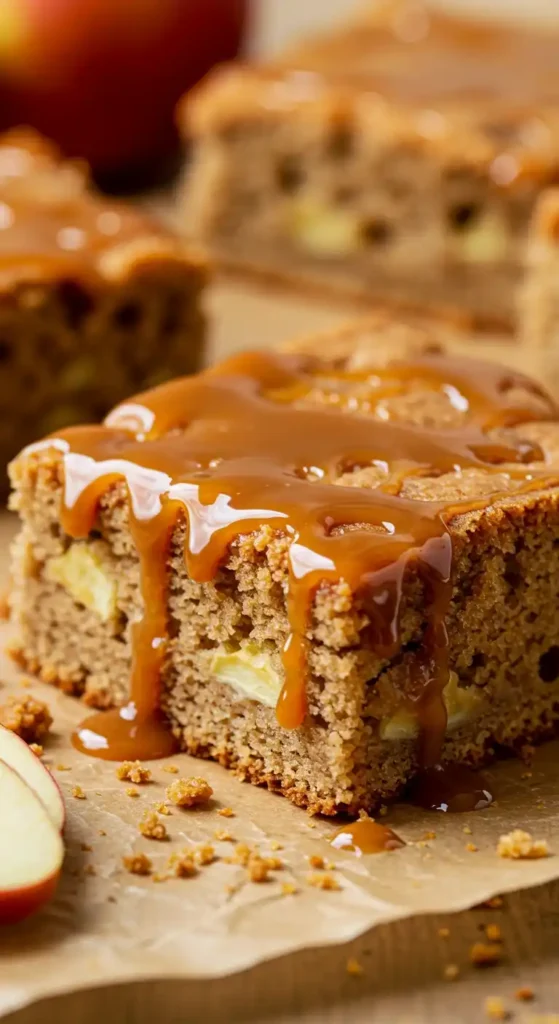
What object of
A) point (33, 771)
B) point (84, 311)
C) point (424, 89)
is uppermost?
point (424, 89)

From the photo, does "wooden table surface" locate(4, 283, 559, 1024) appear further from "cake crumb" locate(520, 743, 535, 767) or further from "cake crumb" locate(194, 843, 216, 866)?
"cake crumb" locate(520, 743, 535, 767)

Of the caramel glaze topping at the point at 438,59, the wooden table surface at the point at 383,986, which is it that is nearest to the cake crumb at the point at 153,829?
the wooden table surface at the point at 383,986

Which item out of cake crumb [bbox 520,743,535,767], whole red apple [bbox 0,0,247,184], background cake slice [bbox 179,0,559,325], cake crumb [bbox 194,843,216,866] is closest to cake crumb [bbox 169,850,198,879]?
cake crumb [bbox 194,843,216,866]

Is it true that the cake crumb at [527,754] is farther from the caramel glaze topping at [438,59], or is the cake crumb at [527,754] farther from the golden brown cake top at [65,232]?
the caramel glaze topping at [438,59]

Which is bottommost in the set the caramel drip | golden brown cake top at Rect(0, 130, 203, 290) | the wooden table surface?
the wooden table surface

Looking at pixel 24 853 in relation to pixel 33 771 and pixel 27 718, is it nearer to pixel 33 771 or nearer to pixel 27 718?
pixel 33 771

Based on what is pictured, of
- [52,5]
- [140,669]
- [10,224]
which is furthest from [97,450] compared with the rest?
[52,5]

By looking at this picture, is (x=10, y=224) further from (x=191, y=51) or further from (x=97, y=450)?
(x=191, y=51)

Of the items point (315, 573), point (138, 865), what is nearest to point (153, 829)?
point (138, 865)
